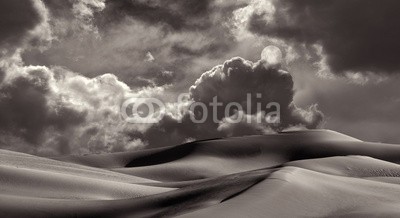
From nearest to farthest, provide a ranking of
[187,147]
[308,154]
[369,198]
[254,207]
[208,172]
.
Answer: [254,207] → [369,198] → [208,172] → [308,154] → [187,147]

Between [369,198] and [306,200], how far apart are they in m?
3.65

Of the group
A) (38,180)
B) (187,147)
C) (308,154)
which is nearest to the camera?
(38,180)

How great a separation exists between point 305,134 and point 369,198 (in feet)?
229

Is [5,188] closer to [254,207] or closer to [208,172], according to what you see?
[254,207]

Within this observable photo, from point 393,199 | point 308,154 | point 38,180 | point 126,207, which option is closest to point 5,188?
point 38,180

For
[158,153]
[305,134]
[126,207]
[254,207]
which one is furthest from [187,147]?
[254,207]

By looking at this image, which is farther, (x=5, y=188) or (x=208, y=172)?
(x=208, y=172)

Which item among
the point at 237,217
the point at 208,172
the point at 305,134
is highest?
the point at 305,134

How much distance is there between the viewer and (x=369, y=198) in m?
25.5

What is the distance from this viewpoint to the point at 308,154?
83.8m

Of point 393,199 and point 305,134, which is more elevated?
point 305,134

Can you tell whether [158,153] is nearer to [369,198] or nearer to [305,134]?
[305,134]

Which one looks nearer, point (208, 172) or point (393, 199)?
point (393, 199)

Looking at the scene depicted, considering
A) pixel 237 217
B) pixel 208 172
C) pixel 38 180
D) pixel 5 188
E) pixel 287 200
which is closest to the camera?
pixel 237 217
